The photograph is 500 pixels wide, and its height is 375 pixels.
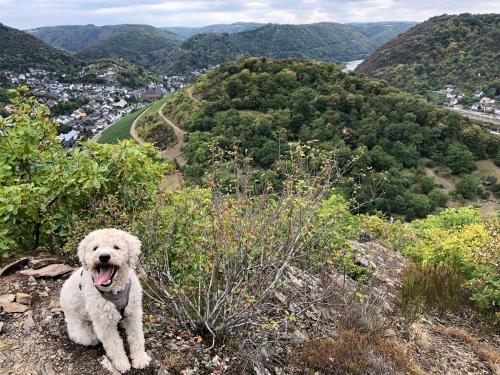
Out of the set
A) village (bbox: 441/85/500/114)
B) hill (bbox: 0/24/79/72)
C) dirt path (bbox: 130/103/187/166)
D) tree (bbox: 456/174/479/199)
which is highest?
hill (bbox: 0/24/79/72)

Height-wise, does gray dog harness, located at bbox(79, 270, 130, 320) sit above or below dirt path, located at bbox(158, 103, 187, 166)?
above

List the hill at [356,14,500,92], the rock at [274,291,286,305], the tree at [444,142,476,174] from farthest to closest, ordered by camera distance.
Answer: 1. the hill at [356,14,500,92]
2. the tree at [444,142,476,174]
3. the rock at [274,291,286,305]

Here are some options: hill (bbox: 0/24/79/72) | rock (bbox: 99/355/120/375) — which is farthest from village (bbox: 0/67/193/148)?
rock (bbox: 99/355/120/375)

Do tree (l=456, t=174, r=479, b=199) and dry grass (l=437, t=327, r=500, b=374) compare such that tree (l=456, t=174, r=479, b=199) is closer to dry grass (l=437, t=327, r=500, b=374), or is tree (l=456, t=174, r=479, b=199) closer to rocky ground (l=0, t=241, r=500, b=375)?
rocky ground (l=0, t=241, r=500, b=375)

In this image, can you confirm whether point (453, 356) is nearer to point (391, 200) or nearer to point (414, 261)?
point (414, 261)

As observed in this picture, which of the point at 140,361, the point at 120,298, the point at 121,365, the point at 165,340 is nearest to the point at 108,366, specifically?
the point at 121,365

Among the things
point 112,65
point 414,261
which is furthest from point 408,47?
point 414,261

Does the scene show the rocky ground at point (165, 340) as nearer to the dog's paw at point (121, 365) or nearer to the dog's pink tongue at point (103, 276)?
the dog's paw at point (121, 365)
